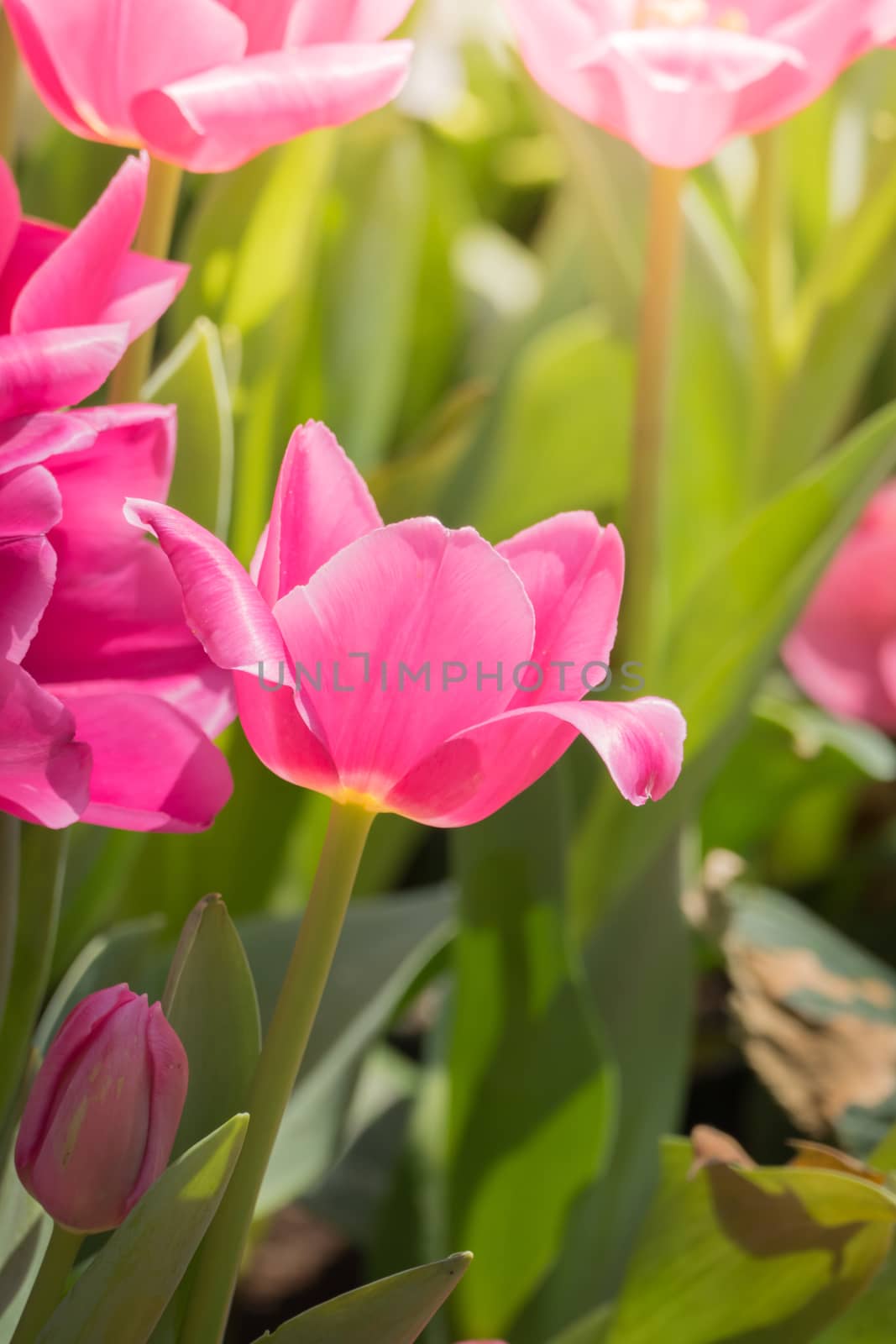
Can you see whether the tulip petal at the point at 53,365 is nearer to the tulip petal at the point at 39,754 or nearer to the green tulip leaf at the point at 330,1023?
the tulip petal at the point at 39,754

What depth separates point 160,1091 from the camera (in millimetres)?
191

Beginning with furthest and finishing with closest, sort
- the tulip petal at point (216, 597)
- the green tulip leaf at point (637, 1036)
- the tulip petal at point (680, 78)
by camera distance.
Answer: the green tulip leaf at point (637, 1036), the tulip petal at point (680, 78), the tulip petal at point (216, 597)

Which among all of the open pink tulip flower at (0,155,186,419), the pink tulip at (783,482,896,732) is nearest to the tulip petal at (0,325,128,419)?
the open pink tulip flower at (0,155,186,419)

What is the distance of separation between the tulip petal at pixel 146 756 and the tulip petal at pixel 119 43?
11cm

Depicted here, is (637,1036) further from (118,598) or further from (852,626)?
(118,598)

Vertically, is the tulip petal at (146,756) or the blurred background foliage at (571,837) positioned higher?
the tulip petal at (146,756)

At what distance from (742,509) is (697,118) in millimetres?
209

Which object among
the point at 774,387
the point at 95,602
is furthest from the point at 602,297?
the point at 95,602

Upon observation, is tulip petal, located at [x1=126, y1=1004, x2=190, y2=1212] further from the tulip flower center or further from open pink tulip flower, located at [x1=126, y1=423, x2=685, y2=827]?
the tulip flower center

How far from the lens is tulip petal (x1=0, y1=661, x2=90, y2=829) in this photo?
180 millimetres

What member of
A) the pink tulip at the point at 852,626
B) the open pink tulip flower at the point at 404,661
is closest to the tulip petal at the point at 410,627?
the open pink tulip flower at the point at 404,661

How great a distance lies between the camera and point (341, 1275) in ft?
1.79

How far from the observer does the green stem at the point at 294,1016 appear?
20 cm

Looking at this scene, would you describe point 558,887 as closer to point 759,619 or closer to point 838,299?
point 759,619
